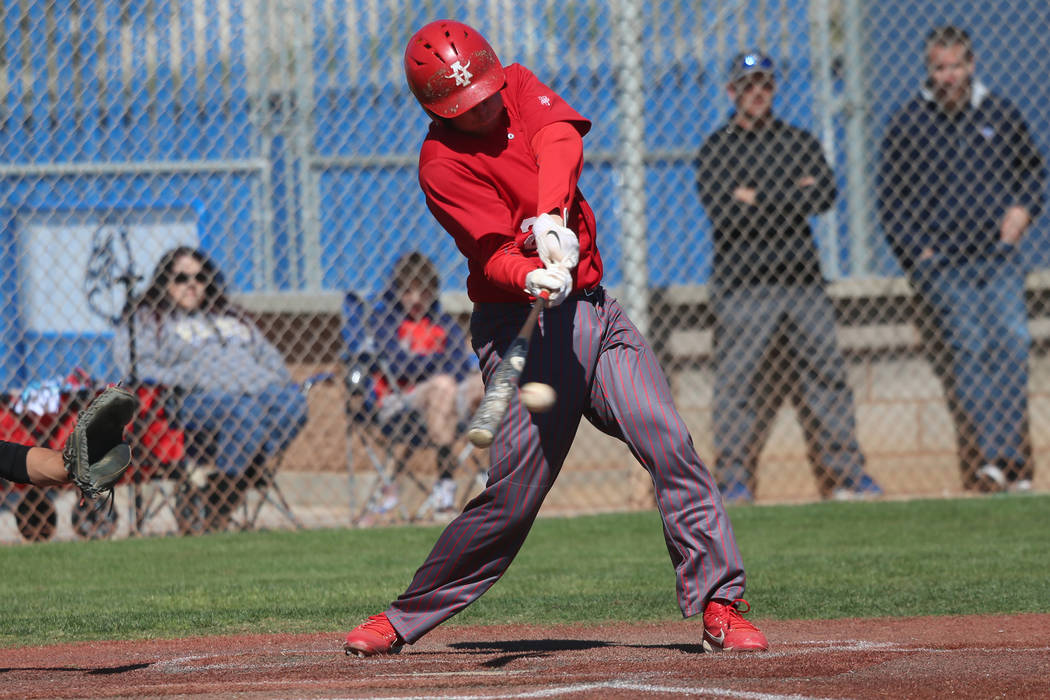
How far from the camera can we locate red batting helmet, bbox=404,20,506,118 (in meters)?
4.38

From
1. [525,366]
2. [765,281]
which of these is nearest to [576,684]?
[525,366]

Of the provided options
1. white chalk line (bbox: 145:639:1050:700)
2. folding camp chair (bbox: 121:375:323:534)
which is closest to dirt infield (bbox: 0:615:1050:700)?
white chalk line (bbox: 145:639:1050:700)

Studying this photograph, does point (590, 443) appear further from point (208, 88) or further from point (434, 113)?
point (434, 113)

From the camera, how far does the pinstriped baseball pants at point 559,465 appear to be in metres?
4.46

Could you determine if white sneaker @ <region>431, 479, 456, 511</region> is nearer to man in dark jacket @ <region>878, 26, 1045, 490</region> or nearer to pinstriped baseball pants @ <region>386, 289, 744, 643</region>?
man in dark jacket @ <region>878, 26, 1045, 490</region>

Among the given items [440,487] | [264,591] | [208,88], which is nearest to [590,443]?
[440,487]

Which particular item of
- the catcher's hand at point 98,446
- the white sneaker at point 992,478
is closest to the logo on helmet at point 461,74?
the catcher's hand at point 98,446

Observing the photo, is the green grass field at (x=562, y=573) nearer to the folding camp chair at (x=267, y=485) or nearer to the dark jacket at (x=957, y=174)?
the folding camp chair at (x=267, y=485)

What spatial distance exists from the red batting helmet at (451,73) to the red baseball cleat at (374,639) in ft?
4.75

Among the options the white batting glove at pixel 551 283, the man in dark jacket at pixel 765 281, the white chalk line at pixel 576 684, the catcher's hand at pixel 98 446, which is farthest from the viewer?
the man in dark jacket at pixel 765 281

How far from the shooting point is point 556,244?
4.21m

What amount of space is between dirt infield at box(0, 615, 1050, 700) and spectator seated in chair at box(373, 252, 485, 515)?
398cm

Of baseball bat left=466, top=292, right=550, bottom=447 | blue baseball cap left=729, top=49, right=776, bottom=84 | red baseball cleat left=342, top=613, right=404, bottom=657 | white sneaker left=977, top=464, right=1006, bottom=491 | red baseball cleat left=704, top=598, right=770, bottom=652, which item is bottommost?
white sneaker left=977, top=464, right=1006, bottom=491

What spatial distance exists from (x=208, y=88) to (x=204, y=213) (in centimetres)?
75
